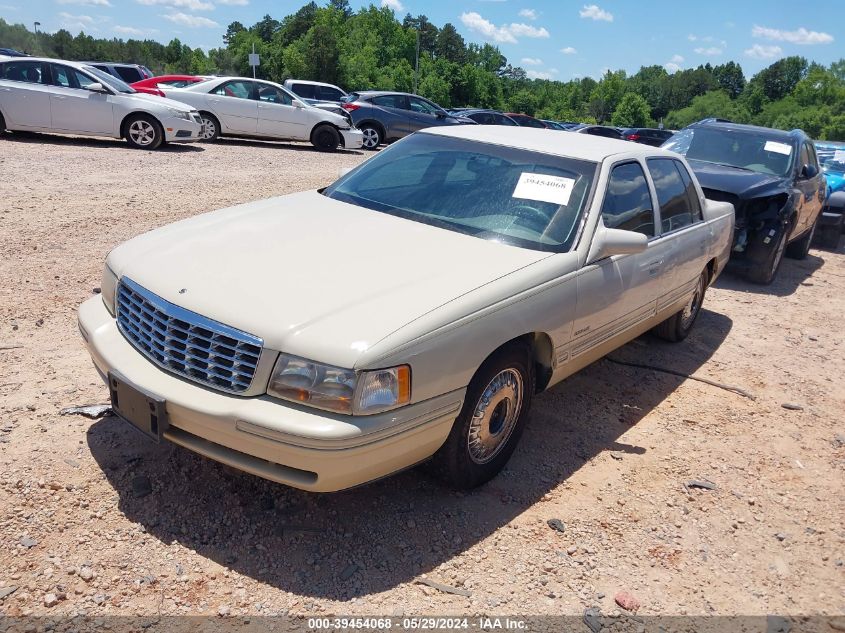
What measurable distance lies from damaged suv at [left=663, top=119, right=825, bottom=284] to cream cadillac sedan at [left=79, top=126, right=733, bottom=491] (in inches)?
146

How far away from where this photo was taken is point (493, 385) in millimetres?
3254


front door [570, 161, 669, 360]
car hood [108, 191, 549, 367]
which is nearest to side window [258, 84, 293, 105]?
car hood [108, 191, 549, 367]

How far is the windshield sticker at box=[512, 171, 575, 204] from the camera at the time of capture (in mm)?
3838

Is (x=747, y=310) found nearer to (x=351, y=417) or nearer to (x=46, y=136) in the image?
(x=351, y=417)

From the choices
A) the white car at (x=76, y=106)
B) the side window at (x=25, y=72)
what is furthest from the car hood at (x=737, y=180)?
the side window at (x=25, y=72)

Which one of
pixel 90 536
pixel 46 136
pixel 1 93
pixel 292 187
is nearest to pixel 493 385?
pixel 90 536

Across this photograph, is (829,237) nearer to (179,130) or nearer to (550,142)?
(550,142)

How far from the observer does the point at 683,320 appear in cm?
576

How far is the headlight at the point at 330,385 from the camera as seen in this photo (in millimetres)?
2590

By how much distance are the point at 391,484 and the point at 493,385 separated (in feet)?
2.36

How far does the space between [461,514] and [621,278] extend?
65.9 inches

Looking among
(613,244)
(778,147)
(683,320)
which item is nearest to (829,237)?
(778,147)

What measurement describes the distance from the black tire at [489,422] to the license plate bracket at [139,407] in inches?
47.5

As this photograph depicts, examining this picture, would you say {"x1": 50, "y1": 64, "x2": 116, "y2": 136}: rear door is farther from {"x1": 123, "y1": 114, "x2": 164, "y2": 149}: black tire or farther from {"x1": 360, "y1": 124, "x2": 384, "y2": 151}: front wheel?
{"x1": 360, "y1": 124, "x2": 384, "y2": 151}: front wheel
